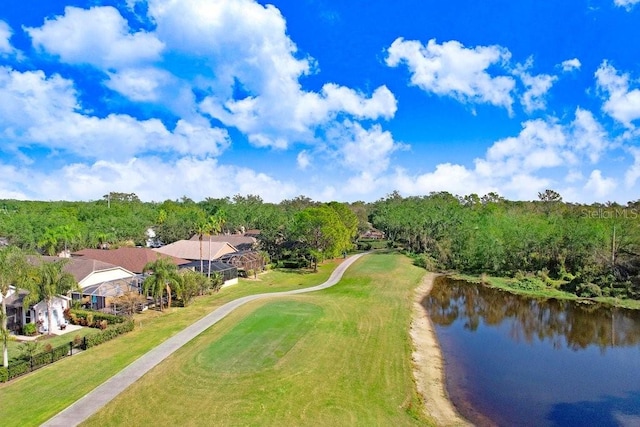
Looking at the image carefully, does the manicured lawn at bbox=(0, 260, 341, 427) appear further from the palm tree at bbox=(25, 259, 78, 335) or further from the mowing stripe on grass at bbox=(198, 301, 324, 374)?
the palm tree at bbox=(25, 259, 78, 335)

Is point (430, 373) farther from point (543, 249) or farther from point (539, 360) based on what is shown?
point (543, 249)

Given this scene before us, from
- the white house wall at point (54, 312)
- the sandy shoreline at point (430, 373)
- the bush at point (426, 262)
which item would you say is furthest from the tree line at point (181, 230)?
the sandy shoreline at point (430, 373)

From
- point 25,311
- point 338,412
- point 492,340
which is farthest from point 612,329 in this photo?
point 25,311

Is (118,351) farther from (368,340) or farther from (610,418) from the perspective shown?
(610,418)

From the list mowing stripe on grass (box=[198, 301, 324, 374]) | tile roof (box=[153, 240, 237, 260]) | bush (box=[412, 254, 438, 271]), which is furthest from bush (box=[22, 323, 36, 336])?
bush (box=[412, 254, 438, 271])

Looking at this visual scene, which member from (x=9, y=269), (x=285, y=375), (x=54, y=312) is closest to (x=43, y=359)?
(x=9, y=269)

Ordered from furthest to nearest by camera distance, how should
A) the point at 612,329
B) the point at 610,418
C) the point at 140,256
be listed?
the point at 140,256 → the point at 612,329 → the point at 610,418
